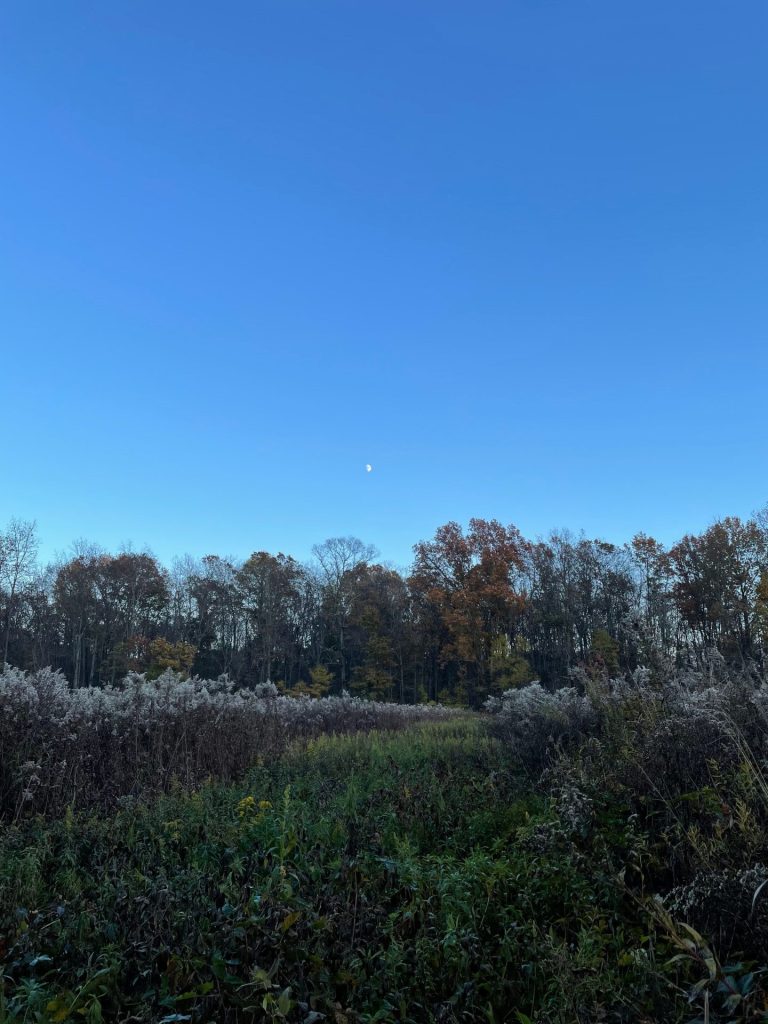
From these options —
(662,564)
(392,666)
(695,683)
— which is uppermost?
(662,564)

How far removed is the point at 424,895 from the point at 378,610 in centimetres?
4221

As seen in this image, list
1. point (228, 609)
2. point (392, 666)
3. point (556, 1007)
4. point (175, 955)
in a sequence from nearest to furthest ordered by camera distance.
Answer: point (556, 1007), point (175, 955), point (392, 666), point (228, 609)

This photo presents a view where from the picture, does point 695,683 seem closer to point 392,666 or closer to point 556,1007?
point 556,1007

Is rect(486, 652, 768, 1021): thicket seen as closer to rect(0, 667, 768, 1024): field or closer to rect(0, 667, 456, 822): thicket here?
rect(0, 667, 768, 1024): field

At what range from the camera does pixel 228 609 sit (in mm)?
48062

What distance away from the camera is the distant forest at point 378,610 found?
35.8 meters

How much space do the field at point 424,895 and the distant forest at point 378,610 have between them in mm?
27394

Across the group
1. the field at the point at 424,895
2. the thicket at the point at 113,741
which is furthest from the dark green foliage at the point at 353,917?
the thicket at the point at 113,741

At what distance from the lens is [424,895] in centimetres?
383

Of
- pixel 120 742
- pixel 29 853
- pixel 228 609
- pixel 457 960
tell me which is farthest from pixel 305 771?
pixel 228 609

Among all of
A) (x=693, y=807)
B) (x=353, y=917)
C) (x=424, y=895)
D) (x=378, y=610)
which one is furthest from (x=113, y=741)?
(x=378, y=610)

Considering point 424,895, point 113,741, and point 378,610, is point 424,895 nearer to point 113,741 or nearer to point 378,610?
point 113,741

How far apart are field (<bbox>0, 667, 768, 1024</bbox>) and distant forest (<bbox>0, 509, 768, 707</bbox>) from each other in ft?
89.9

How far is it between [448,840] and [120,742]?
191 inches
